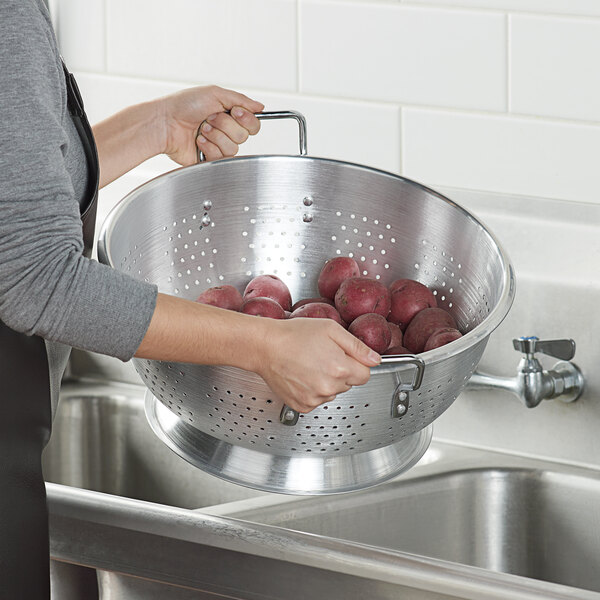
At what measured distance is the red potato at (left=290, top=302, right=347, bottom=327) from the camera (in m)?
0.79

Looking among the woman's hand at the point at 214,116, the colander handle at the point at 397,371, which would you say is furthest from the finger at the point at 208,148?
the colander handle at the point at 397,371

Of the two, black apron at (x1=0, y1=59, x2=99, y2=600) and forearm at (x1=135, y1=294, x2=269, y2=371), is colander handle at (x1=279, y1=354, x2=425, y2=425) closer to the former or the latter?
forearm at (x1=135, y1=294, x2=269, y2=371)

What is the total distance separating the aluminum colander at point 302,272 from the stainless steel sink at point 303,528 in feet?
0.28

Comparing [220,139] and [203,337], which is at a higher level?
[220,139]

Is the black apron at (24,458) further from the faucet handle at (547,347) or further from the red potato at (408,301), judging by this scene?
the faucet handle at (547,347)

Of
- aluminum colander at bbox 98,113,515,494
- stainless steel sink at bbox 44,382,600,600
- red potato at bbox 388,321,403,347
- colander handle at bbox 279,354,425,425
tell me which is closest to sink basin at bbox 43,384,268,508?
stainless steel sink at bbox 44,382,600,600

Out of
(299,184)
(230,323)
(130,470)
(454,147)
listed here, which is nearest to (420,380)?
(230,323)

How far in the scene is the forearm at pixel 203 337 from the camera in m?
0.62

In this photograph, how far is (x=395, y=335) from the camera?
0.80 metres

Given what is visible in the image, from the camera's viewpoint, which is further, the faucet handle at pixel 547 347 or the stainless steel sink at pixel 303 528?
the faucet handle at pixel 547 347

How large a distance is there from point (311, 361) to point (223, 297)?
22 centimetres

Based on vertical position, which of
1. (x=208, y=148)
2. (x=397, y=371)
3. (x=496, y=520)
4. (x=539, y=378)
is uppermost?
(x=208, y=148)

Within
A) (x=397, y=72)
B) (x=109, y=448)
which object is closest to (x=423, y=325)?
(x=397, y=72)

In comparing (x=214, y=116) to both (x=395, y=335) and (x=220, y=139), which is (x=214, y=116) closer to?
(x=220, y=139)
